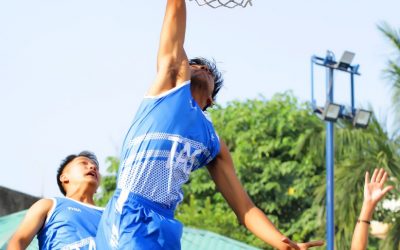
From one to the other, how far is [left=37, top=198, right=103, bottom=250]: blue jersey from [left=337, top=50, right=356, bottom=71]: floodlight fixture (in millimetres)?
14982

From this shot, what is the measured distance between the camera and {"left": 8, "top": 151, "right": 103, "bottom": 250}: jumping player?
7.31 m

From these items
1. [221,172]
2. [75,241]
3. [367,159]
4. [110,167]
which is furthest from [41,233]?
[110,167]

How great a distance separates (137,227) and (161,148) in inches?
15.0

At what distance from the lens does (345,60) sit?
22.2m

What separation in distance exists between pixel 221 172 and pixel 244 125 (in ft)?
119

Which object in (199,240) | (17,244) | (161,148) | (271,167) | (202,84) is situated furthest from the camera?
(271,167)

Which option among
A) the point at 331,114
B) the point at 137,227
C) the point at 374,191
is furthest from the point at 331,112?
the point at 137,227

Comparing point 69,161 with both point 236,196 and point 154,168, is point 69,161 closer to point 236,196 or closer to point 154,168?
point 236,196

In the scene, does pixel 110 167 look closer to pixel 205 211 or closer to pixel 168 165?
pixel 205 211

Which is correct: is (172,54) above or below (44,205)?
above

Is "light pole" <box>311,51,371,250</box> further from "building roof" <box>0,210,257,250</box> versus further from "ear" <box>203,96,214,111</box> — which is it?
"ear" <box>203,96,214,111</box>

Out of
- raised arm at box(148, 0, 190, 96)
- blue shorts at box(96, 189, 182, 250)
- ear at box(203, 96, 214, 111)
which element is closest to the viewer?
blue shorts at box(96, 189, 182, 250)

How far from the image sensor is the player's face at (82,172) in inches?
312

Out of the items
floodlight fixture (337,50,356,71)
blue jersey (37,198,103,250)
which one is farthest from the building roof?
floodlight fixture (337,50,356,71)
